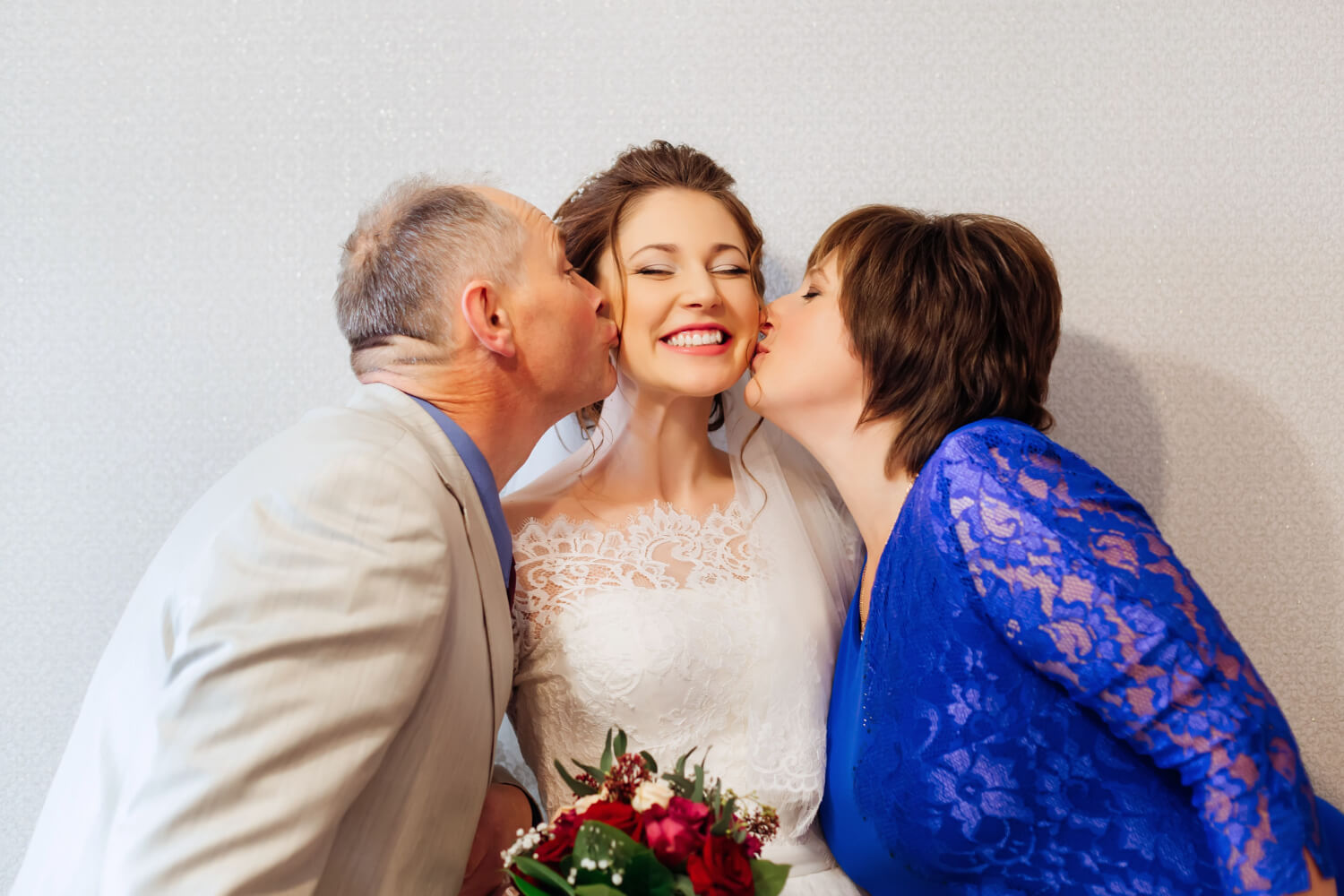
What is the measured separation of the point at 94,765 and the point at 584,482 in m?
1.05

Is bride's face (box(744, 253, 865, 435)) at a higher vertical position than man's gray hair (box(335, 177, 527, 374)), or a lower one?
lower

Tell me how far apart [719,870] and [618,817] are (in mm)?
135

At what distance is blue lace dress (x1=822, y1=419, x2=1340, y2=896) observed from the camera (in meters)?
1.33

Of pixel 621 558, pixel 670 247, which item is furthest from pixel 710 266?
pixel 621 558

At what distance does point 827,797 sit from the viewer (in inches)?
71.5

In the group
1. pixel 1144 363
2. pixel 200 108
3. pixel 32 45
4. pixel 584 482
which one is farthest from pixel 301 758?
pixel 1144 363

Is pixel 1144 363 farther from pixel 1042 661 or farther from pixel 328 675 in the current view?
pixel 328 675

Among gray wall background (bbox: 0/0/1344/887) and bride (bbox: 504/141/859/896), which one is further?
gray wall background (bbox: 0/0/1344/887)

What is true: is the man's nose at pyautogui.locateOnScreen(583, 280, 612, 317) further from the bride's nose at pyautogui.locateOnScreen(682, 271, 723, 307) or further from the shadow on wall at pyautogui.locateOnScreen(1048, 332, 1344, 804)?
the shadow on wall at pyautogui.locateOnScreen(1048, 332, 1344, 804)

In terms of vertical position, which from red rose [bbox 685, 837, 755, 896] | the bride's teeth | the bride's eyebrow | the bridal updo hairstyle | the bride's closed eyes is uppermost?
the bridal updo hairstyle

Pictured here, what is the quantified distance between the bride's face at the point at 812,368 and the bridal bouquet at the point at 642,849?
84 centimetres

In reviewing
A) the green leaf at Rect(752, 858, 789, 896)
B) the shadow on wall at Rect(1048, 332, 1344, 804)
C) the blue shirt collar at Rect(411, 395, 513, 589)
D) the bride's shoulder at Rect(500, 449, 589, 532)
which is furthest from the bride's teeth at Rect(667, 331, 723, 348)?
the green leaf at Rect(752, 858, 789, 896)

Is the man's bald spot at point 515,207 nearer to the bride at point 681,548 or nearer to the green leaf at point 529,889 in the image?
the bride at point 681,548

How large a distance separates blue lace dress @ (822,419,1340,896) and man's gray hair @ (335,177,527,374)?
2.90 feet
